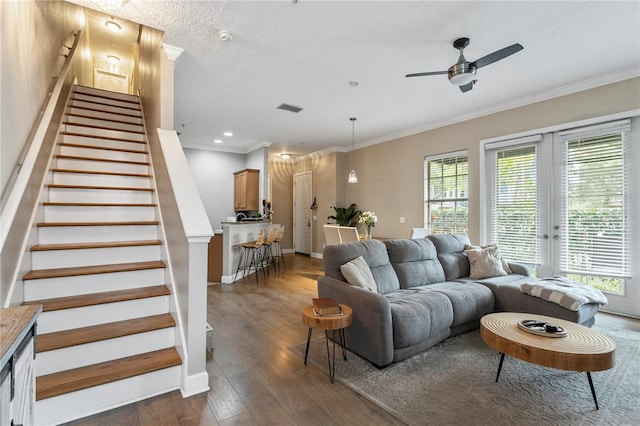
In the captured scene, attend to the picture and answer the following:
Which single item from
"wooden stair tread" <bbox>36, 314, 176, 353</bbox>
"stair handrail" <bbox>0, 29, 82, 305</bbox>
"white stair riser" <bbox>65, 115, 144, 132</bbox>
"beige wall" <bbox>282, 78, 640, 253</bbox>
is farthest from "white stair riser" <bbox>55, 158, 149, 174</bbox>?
"beige wall" <bbox>282, 78, 640, 253</bbox>

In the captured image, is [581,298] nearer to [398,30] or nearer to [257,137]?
[398,30]

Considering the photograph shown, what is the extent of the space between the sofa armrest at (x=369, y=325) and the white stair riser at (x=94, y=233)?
201cm

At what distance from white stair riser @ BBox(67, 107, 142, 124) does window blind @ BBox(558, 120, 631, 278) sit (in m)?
6.23

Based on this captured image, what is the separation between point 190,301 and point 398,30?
2.93 meters

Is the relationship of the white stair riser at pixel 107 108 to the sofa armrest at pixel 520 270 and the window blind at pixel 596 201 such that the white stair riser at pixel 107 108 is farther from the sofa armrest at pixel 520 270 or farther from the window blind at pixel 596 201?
the window blind at pixel 596 201

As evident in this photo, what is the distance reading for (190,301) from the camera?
203 centimetres

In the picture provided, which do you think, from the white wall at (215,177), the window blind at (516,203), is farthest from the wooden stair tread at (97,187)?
the window blind at (516,203)

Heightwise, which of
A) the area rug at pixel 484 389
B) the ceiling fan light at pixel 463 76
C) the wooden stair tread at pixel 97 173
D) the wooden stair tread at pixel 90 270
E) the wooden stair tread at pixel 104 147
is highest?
the ceiling fan light at pixel 463 76

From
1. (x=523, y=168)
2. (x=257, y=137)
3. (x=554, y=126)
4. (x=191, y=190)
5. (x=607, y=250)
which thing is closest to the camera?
(x=191, y=190)

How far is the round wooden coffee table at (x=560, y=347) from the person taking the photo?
179 centimetres

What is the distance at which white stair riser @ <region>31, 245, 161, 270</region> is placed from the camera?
7.59 feet

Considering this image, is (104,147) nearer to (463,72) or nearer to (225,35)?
(225,35)

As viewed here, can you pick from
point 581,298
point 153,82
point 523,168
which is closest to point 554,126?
point 523,168

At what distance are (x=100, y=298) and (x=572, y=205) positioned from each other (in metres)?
5.39
